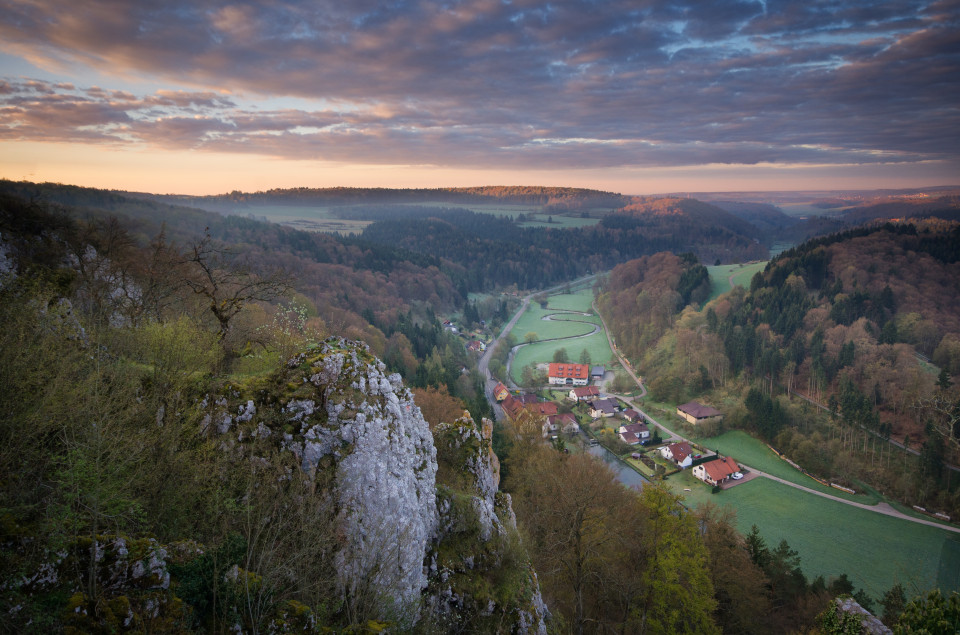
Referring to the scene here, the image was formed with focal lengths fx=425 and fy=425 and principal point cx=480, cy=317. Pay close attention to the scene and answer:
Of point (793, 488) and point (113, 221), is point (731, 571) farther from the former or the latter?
point (113, 221)

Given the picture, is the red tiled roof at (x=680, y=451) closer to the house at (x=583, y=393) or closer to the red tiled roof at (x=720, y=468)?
the red tiled roof at (x=720, y=468)

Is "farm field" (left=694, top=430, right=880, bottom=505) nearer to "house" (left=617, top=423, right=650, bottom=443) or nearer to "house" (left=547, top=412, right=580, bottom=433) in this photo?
"house" (left=617, top=423, right=650, bottom=443)

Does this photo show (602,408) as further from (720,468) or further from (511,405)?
(720,468)

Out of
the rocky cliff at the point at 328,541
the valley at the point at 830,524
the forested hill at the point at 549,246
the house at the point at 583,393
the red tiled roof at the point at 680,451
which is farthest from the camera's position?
the forested hill at the point at 549,246

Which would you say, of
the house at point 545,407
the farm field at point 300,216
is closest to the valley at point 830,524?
the house at point 545,407

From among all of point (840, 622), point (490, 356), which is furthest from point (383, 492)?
point (490, 356)

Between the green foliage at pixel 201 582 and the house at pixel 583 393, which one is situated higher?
the green foliage at pixel 201 582

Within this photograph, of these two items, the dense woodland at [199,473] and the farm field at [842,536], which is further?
the farm field at [842,536]
